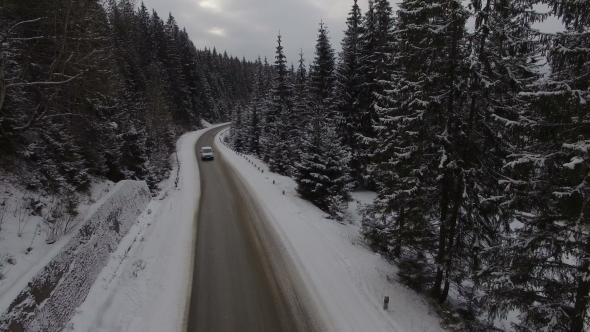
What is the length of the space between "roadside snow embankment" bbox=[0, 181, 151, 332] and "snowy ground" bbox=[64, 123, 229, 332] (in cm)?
36

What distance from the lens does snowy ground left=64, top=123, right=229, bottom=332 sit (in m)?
7.41

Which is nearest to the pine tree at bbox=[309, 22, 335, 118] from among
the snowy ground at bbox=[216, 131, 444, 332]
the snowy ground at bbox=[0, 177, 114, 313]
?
the snowy ground at bbox=[216, 131, 444, 332]

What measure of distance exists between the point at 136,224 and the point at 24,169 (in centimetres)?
461

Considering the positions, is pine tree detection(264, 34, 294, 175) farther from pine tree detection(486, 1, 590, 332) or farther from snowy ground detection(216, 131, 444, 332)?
pine tree detection(486, 1, 590, 332)

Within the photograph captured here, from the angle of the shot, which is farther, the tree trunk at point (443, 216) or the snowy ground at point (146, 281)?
the tree trunk at point (443, 216)

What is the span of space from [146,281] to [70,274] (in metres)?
2.40

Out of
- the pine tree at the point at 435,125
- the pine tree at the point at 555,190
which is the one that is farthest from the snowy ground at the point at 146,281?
the pine tree at the point at 555,190

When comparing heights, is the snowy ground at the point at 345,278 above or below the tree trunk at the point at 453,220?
below

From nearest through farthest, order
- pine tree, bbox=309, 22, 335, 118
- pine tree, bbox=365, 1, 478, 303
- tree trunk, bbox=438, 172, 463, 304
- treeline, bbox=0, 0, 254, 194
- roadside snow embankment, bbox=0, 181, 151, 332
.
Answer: roadside snow embankment, bbox=0, 181, 151, 332
treeline, bbox=0, 0, 254, 194
pine tree, bbox=365, 1, 478, 303
tree trunk, bbox=438, 172, 463, 304
pine tree, bbox=309, 22, 335, 118

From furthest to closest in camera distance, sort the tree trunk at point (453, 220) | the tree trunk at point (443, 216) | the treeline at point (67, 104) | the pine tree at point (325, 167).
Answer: the pine tree at point (325, 167) → the tree trunk at point (443, 216) → the tree trunk at point (453, 220) → the treeline at point (67, 104)

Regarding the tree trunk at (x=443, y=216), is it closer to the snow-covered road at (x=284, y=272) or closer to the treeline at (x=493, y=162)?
the treeline at (x=493, y=162)

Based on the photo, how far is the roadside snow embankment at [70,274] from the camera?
5.55m

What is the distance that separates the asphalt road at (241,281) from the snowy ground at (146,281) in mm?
A: 486

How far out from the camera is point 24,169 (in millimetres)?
9484
